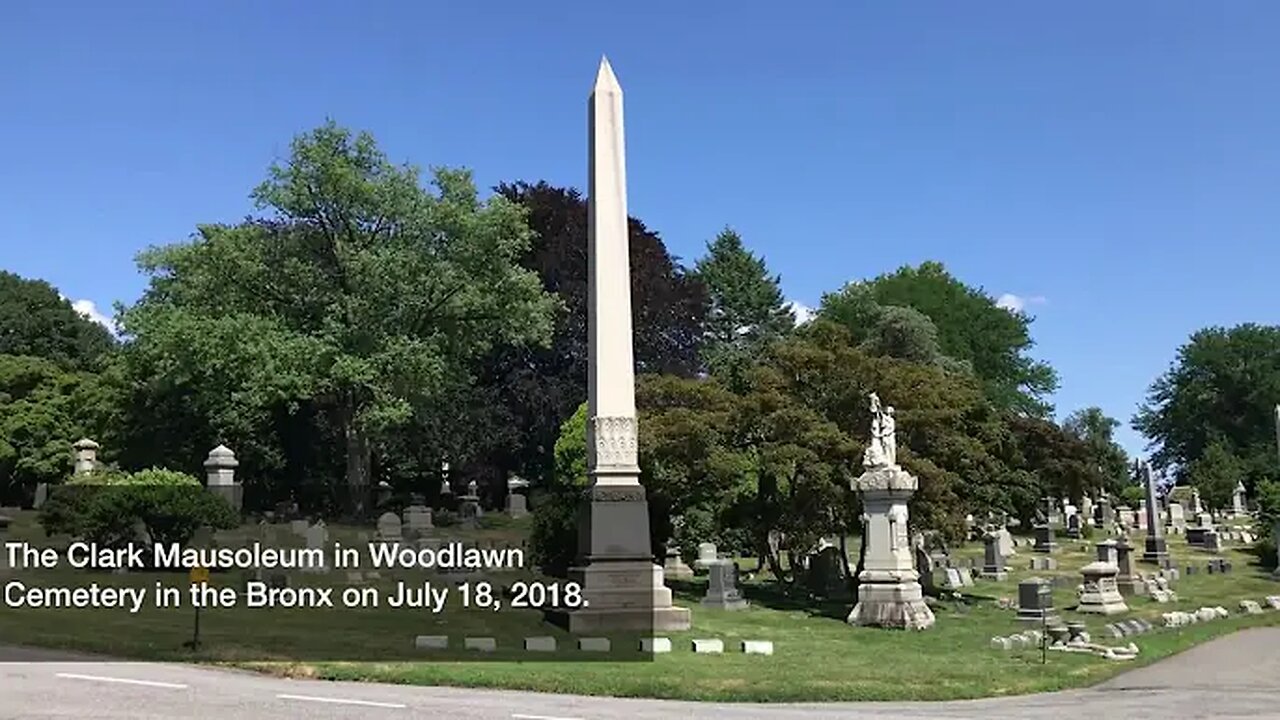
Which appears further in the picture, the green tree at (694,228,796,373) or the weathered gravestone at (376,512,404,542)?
the green tree at (694,228,796,373)

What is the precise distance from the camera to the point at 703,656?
1606 centimetres

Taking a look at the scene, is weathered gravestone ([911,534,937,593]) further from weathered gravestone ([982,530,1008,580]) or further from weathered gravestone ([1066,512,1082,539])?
weathered gravestone ([1066,512,1082,539])

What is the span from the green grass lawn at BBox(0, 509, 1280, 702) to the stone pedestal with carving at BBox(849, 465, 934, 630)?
0.67 meters

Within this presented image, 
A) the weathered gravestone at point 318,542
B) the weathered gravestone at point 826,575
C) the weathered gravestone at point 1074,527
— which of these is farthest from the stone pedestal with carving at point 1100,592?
the weathered gravestone at point 1074,527

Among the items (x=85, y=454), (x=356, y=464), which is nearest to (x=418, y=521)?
(x=356, y=464)

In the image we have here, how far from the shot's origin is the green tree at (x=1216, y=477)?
2781 inches

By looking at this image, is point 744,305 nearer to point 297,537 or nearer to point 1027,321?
point 1027,321

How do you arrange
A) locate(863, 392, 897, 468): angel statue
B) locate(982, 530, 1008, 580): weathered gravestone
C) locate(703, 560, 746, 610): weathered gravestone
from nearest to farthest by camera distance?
locate(863, 392, 897, 468): angel statue < locate(703, 560, 746, 610): weathered gravestone < locate(982, 530, 1008, 580): weathered gravestone

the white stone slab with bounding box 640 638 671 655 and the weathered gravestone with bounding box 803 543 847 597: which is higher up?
the weathered gravestone with bounding box 803 543 847 597

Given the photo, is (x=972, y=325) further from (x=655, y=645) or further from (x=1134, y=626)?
(x=655, y=645)

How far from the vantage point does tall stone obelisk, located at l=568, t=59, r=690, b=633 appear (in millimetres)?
19047

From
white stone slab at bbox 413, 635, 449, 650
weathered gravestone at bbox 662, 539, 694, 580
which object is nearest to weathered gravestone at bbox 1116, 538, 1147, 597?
weathered gravestone at bbox 662, 539, 694, 580

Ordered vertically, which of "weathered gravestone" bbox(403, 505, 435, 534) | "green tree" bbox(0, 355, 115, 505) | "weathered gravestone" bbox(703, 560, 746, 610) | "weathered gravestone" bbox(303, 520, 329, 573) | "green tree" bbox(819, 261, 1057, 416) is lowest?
"weathered gravestone" bbox(703, 560, 746, 610)

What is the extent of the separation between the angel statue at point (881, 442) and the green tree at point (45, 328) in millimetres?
63314
